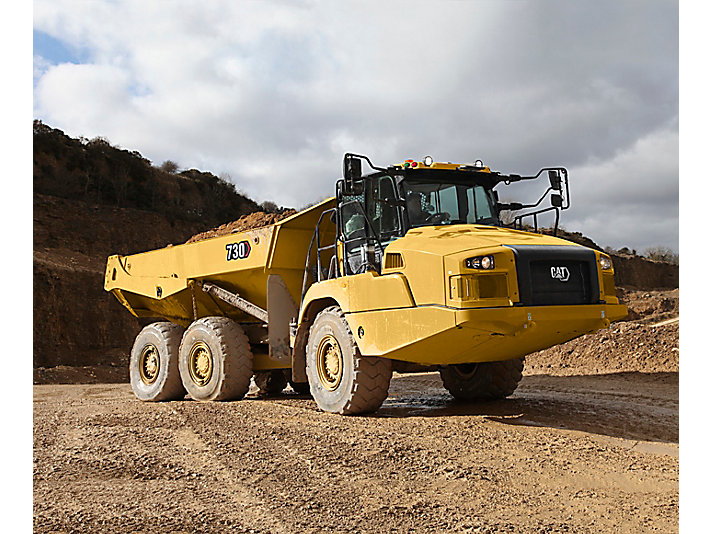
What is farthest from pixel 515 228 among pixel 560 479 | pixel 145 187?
pixel 145 187

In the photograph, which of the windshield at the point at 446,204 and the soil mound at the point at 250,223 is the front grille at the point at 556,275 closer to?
the windshield at the point at 446,204

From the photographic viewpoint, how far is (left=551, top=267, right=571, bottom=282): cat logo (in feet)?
21.7

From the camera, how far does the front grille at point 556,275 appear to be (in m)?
6.39

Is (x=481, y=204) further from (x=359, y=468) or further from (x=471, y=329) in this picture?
(x=359, y=468)

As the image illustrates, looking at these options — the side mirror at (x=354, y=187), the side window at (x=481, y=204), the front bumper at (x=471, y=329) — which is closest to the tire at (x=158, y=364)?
the front bumper at (x=471, y=329)

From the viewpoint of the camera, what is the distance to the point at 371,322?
23.7ft

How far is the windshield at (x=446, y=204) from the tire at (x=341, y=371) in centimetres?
152

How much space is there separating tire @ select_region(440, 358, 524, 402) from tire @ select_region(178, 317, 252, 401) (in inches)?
116

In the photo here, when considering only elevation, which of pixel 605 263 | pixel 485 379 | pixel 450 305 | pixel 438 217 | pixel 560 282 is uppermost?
pixel 438 217

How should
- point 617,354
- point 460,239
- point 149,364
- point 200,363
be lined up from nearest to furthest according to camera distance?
point 460,239 < point 200,363 < point 149,364 < point 617,354

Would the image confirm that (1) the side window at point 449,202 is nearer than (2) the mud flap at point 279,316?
Yes

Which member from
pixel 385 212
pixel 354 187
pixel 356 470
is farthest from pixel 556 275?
pixel 356 470

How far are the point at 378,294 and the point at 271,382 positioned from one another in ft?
17.9

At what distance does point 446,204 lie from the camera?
780cm
